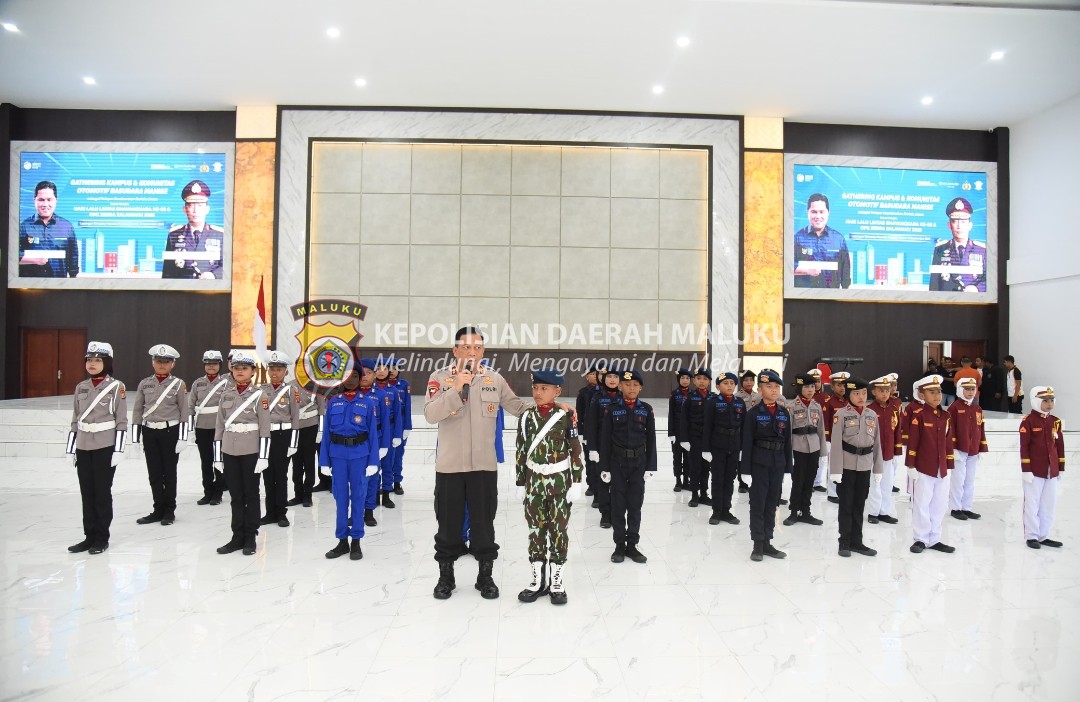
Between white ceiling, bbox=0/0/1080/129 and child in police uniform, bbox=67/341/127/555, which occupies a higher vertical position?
white ceiling, bbox=0/0/1080/129

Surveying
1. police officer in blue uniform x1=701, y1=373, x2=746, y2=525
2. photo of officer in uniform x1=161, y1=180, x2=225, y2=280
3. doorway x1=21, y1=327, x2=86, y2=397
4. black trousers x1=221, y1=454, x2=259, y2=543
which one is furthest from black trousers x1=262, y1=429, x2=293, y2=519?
doorway x1=21, y1=327, x2=86, y2=397

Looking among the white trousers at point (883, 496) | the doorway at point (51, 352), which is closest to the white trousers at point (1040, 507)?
the white trousers at point (883, 496)

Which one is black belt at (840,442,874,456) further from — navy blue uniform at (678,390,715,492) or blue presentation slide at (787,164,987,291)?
blue presentation slide at (787,164,987,291)

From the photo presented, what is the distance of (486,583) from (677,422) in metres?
3.78

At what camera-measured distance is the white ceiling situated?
A: 351 inches

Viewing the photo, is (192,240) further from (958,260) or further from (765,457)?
(958,260)

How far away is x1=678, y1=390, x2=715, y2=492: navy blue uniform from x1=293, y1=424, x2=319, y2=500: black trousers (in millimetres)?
4279

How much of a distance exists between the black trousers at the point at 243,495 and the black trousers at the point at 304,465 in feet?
4.59

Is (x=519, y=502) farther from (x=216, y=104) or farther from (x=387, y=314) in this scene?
(x=216, y=104)

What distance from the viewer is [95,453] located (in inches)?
181

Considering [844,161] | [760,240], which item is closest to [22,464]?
[760,240]

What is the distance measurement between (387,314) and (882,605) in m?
10.6

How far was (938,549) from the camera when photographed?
194 inches

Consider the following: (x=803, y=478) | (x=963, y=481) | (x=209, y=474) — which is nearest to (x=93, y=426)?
(x=209, y=474)
